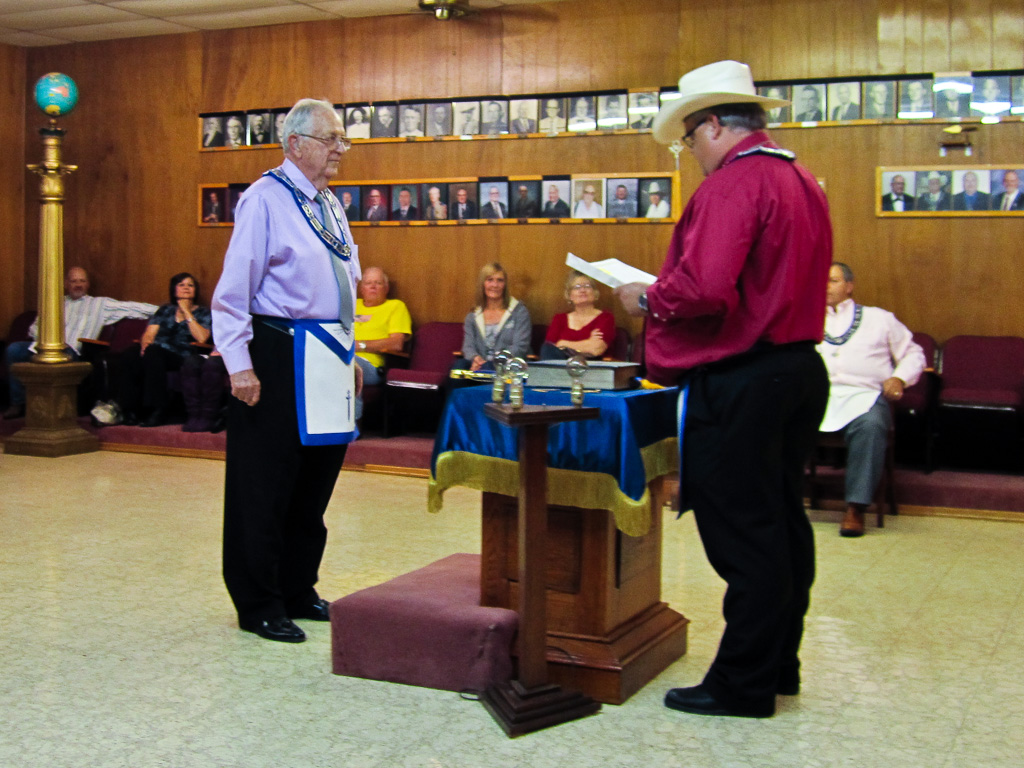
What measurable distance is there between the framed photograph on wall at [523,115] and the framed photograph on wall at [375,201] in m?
1.00

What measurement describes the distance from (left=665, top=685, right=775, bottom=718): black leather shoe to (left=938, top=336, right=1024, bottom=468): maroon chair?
337cm

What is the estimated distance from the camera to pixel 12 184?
866 cm

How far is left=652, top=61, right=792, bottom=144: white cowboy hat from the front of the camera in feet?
8.34

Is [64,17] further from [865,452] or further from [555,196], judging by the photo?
[865,452]

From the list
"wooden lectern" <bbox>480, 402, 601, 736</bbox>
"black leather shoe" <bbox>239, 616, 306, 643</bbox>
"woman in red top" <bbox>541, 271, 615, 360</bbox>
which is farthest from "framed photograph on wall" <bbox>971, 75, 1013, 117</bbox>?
"black leather shoe" <bbox>239, 616, 306, 643</bbox>

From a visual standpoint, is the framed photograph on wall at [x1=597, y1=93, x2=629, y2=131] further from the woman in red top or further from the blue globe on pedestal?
the blue globe on pedestal

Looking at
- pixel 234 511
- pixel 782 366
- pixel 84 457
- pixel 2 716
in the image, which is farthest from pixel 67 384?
pixel 782 366

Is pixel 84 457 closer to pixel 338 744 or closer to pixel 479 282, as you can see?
pixel 479 282

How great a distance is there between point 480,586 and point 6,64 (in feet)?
24.8

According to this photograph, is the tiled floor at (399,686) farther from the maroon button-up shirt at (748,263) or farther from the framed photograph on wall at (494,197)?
the framed photograph on wall at (494,197)

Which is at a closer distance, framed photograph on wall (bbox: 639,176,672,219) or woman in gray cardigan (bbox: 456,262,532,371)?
woman in gray cardigan (bbox: 456,262,532,371)

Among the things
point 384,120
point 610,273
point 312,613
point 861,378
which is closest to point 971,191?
point 861,378

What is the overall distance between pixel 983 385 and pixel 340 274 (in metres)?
3.92

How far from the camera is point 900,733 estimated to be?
2525 mm
